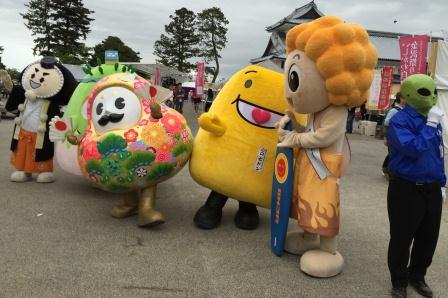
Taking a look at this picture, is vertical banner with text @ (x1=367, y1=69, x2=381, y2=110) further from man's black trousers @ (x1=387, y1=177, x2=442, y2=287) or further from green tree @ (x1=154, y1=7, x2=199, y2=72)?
green tree @ (x1=154, y1=7, x2=199, y2=72)

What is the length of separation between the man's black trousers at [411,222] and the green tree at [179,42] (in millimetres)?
40404

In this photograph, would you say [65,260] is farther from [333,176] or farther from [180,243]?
[333,176]

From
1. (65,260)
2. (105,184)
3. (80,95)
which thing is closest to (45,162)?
(80,95)

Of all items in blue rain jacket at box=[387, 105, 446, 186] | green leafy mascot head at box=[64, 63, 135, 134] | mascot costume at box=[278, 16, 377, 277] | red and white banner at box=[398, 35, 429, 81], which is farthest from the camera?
red and white banner at box=[398, 35, 429, 81]

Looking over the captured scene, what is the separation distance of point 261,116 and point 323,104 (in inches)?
31.8

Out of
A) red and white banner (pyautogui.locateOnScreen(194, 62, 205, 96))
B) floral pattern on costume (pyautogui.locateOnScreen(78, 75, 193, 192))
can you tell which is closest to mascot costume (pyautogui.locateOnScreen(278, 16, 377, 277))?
floral pattern on costume (pyautogui.locateOnScreen(78, 75, 193, 192))

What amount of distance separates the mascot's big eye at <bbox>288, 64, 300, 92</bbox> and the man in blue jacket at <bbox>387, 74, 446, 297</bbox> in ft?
2.53

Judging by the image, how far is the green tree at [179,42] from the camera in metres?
42.5

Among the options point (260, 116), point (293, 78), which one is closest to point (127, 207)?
point (260, 116)

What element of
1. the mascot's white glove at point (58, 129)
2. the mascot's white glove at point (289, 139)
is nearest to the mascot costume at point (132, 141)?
the mascot's white glove at point (58, 129)

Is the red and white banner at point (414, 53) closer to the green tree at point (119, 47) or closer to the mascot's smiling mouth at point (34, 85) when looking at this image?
the mascot's smiling mouth at point (34, 85)

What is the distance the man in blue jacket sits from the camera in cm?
292

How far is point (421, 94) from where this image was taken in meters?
2.99

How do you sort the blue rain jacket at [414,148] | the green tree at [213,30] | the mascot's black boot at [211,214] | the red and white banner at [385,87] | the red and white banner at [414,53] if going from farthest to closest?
the green tree at [213,30], the red and white banner at [385,87], the red and white banner at [414,53], the mascot's black boot at [211,214], the blue rain jacket at [414,148]
